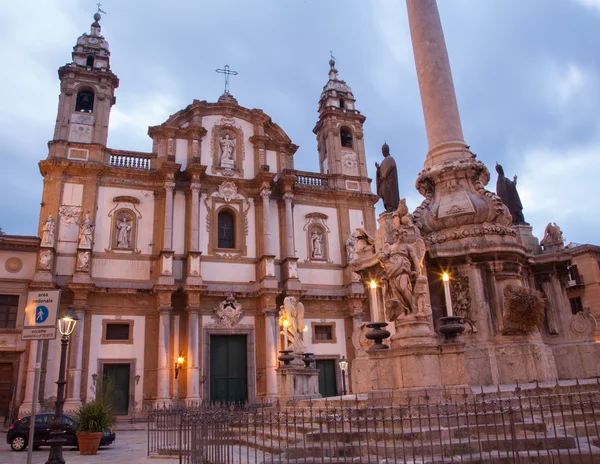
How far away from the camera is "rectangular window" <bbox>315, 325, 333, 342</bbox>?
2711 cm

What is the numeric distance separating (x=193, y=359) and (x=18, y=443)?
9832mm

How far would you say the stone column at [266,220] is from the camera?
26538 mm

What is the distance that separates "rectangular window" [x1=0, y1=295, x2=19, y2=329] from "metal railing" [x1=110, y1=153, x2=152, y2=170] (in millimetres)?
7948

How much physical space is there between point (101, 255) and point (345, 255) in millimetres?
12616

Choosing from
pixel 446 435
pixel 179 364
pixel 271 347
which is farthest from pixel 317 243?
pixel 446 435

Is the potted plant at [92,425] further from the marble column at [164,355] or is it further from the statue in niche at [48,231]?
the statue in niche at [48,231]

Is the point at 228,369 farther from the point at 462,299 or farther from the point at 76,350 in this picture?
the point at 462,299

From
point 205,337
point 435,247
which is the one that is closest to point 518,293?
point 435,247

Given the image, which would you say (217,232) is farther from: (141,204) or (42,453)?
(42,453)

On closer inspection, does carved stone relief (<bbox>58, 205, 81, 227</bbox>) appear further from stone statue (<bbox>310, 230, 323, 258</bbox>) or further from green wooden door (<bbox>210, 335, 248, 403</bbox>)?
stone statue (<bbox>310, 230, 323, 258</bbox>)

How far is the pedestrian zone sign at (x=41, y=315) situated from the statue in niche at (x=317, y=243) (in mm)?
21589

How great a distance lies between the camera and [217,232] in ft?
88.5

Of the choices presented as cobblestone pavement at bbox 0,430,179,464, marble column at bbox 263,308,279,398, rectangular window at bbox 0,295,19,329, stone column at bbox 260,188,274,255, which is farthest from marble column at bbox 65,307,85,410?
stone column at bbox 260,188,274,255

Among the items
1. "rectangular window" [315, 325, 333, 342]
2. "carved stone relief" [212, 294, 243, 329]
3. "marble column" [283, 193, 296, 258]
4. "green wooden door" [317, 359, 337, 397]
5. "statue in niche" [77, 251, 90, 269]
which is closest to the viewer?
"statue in niche" [77, 251, 90, 269]
